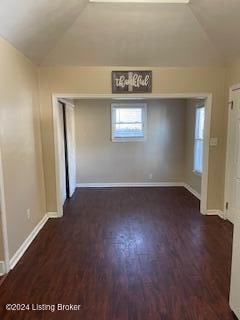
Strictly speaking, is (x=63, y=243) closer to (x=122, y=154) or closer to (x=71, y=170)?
(x=71, y=170)

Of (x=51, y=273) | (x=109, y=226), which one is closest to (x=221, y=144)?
(x=109, y=226)

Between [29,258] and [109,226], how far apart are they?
4.15 feet

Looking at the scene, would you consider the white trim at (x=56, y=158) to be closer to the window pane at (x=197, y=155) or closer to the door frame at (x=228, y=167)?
the door frame at (x=228, y=167)

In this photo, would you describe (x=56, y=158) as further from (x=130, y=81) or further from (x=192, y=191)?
(x=192, y=191)

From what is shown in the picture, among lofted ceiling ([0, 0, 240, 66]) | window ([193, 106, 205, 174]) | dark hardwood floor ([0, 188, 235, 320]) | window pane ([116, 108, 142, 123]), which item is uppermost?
lofted ceiling ([0, 0, 240, 66])

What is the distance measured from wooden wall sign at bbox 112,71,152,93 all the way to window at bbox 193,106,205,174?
65.8 inches

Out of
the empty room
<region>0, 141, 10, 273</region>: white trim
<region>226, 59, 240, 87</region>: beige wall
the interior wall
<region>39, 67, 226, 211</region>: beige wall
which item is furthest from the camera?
the interior wall

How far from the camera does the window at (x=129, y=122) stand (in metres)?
5.82

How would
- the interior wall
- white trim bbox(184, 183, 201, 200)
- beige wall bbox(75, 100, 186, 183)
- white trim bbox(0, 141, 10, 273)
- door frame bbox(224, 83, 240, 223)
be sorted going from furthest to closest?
beige wall bbox(75, 100, 186, 183) < the interior wall < white trim bbox(184, 183, 201, 200) < door frame bbox(224, 83, 240, 223) < white trim bbox(0, 141, 10, 273)

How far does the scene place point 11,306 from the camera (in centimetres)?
205

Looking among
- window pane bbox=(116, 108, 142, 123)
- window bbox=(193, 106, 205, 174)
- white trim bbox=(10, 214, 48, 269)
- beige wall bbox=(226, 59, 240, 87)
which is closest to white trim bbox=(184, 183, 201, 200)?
window bbox=(193, 106, 205, 174)

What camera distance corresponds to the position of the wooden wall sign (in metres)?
3.80

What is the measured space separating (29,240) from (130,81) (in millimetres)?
2734

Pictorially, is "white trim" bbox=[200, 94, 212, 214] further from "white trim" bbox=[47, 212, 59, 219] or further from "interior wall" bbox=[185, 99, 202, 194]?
"white trim" bbox=[47, 212, 59, 219]
